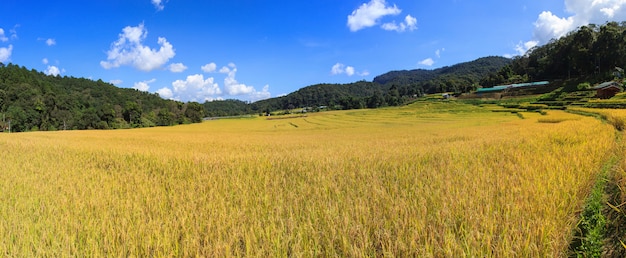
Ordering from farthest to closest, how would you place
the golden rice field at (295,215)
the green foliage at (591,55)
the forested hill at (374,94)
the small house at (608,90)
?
the forested hill at (374,94)
the green foliage at (591,55)
the small house at (608,90)
the golden rice field at (295,215)

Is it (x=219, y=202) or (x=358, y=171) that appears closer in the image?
(x=219, y=202)

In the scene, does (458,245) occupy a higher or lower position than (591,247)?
higher

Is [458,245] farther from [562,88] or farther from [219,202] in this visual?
[562,88]

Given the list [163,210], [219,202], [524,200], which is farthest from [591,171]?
[163,210]

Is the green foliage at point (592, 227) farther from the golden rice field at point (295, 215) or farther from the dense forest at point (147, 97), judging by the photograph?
the dense forest at point (147, 97)

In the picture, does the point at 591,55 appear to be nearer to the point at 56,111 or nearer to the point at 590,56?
the point at 590,56

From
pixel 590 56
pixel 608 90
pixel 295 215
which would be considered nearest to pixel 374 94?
pixel 590 56

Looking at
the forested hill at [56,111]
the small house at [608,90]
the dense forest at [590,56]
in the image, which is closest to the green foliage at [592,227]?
the small house at [608,90]

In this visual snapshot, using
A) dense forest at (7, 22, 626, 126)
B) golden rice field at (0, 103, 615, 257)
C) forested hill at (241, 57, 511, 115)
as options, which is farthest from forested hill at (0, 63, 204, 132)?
golden rice field at (0, 103, 615, 257)

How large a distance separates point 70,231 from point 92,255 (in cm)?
87

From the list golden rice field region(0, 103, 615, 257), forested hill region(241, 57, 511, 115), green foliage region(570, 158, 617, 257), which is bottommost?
green foliage region(570, 158, 617, 257)

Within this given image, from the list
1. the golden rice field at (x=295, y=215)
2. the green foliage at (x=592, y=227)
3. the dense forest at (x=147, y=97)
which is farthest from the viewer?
the dense forest at (x=147, y=97)

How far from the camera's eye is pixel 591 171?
18.8 ft

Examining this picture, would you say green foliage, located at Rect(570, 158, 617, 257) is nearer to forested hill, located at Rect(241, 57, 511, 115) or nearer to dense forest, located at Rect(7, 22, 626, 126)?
dense forest, located at Rect(7, 22, 626, 126)
